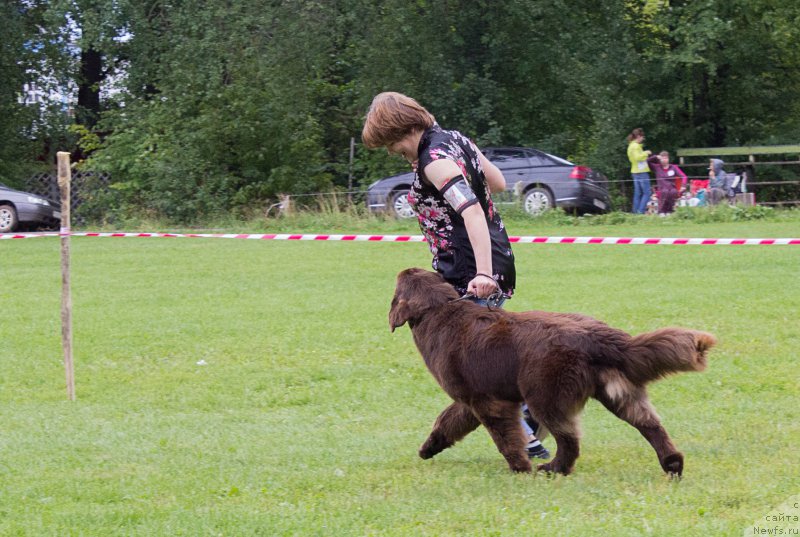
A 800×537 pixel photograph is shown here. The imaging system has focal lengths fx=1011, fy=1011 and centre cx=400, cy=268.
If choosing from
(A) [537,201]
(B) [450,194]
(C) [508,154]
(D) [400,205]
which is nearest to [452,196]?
(B) [450,194]

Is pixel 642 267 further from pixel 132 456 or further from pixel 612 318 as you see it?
pixel 132 456

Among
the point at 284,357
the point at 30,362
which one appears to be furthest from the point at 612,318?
the point at 30,362

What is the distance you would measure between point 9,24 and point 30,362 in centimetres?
2010

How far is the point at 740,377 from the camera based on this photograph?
23.6 feet

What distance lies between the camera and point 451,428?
5.18m

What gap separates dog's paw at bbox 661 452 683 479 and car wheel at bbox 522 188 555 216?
16.8 m

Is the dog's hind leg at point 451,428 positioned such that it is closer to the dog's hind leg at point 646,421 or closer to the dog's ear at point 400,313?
the dog's ear at point 400,313

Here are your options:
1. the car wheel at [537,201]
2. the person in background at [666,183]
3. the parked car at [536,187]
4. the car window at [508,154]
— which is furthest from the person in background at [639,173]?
the car window at [508,154]

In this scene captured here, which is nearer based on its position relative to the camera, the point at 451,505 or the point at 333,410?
the point at 451,505

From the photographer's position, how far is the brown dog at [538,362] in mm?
4488

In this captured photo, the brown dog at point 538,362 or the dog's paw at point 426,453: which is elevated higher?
the brown dog at point 538,362

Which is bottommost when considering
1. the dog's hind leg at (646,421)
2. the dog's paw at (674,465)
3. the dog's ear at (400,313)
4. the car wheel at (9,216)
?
the dog's paw at (674,465)

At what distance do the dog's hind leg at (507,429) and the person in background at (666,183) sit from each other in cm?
1678

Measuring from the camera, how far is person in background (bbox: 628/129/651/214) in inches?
865
